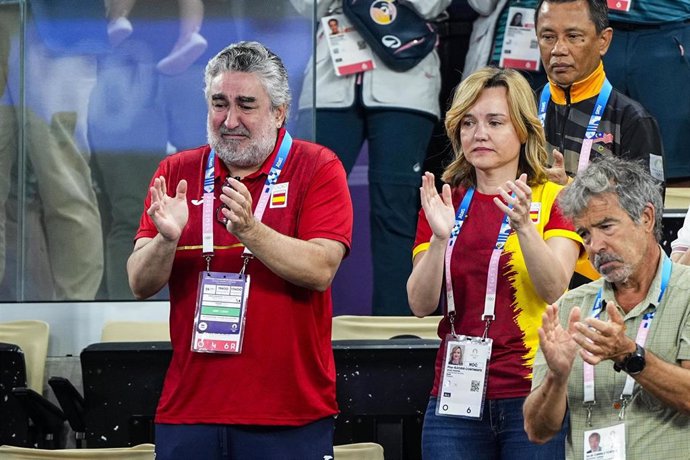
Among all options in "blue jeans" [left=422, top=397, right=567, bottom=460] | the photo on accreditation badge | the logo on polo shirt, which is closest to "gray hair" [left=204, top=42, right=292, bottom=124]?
the logo on polo shirt

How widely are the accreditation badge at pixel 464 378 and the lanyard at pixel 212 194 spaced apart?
640mm

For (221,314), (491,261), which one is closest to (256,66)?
(221,314)

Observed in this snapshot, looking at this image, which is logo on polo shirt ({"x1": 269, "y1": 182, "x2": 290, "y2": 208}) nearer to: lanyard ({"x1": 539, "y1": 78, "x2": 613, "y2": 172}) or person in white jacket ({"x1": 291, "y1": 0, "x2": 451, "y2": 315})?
lanyard ({"x1": 539, "y1": 78, "x2": 613, "y2": 172})

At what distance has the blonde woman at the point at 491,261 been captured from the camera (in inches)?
143

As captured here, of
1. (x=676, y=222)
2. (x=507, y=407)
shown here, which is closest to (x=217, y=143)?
(x=507, y=407)

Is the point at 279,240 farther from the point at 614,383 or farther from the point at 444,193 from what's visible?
the point at 614,383

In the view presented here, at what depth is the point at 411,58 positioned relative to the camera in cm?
620

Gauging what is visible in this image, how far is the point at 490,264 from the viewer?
3.74 meters

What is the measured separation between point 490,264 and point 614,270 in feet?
1.54

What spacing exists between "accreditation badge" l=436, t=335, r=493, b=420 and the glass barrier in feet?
6.44

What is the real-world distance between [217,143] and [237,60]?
9.5 inches

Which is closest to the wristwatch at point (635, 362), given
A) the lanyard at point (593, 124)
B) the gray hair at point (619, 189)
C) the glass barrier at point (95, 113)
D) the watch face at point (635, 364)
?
the watch face at point (635, 364)

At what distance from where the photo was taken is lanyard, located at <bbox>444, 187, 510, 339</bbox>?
3.71m

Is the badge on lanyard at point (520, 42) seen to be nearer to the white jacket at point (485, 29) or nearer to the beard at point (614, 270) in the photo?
the white jacket at point (485, 29)
